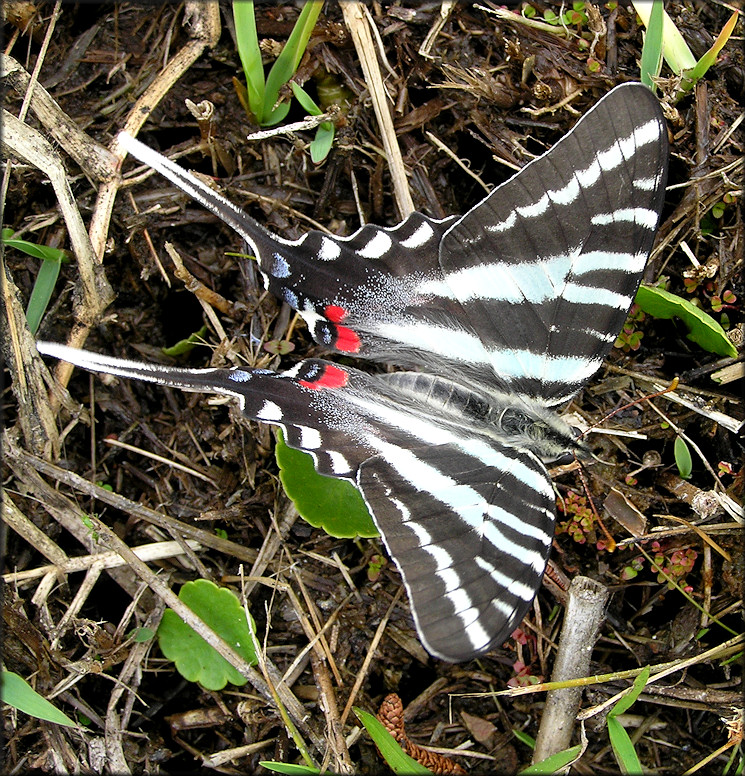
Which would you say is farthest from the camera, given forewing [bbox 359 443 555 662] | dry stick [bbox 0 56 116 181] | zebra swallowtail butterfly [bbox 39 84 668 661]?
dry stick [bbox 0 56 116 181]

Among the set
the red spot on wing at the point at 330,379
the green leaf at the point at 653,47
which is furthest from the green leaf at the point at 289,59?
the green leaf at the point at 653,47

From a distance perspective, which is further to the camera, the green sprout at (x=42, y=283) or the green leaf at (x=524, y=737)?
the green sprout at (x=42, y=283)

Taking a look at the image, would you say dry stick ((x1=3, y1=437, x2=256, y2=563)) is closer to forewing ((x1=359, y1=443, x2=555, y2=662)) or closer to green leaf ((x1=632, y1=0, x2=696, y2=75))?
forewing ((x1=359, y1=443, x2=555, y2=662))

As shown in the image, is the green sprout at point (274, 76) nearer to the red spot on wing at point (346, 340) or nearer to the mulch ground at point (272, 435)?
the mulch ground at point (272, 435)

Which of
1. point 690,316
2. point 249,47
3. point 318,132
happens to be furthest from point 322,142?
point 690,316

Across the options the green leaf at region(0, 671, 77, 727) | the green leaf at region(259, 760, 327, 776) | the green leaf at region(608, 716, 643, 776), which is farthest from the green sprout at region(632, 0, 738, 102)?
the green leaf at region(0, 671, 77, 727)
